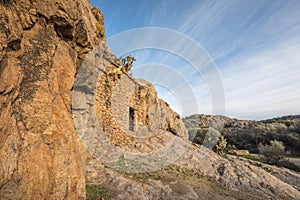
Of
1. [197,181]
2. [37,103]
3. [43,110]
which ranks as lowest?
[197,181]

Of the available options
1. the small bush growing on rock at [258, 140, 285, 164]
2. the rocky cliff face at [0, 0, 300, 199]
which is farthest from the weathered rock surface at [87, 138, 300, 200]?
the small bush growing on rock at [258, 140, 285, 164]

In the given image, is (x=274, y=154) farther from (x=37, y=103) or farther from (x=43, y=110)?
(x=37, y=103)

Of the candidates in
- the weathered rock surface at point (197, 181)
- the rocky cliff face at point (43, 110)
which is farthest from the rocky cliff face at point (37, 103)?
the weathered rock surface at point (197, 181)

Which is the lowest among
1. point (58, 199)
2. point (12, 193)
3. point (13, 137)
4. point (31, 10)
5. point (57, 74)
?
point (58, 199)

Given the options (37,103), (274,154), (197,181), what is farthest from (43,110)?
(274,154)

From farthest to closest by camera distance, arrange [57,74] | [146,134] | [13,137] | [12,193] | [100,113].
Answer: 1. [146,134]
2. [100,113]
3. [57,74]
4. [13,137]
5. [12,193]

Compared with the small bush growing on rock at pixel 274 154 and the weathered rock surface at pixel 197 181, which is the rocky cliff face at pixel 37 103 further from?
the small bush growing on rock at pixel 274 154

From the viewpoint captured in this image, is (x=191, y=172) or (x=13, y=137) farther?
(x=191, y=172)

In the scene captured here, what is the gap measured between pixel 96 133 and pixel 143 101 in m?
5.97

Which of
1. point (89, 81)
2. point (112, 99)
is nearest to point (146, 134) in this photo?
point (112, 99)

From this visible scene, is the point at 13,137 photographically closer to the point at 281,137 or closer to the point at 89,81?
the point at 89,81

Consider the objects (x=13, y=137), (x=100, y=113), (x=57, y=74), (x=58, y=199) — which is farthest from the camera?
(x=100, y=113)

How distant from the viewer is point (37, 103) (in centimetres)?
255

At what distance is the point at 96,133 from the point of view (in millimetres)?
7348
